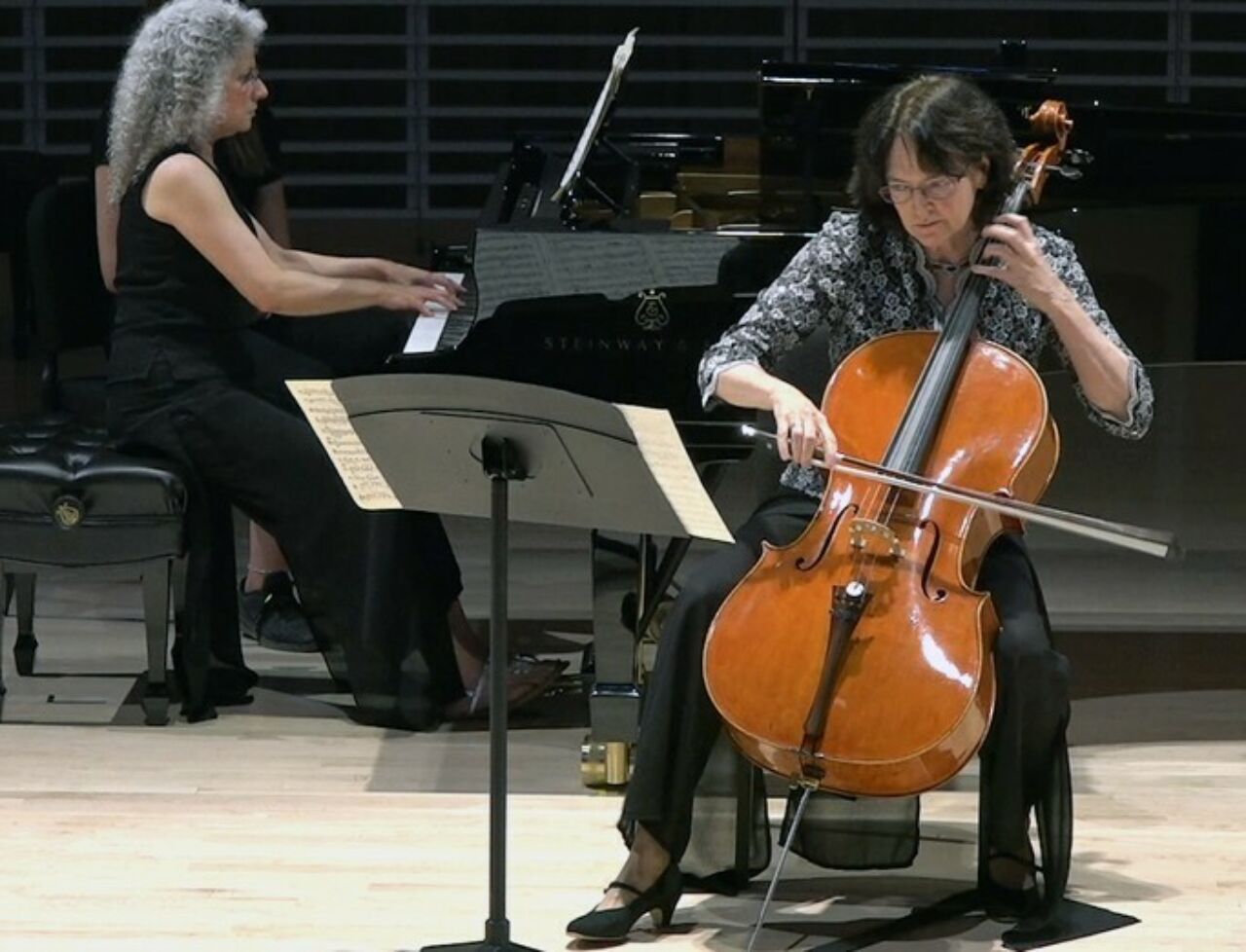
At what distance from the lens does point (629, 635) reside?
11.5 ft

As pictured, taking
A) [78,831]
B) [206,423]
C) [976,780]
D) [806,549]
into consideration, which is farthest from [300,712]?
[806,549]

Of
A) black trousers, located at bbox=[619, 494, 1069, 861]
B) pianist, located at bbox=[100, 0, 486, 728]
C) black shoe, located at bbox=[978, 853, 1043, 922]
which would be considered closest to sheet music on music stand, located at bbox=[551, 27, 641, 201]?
pianist, located at bbox=[100, 0, 486, 728]

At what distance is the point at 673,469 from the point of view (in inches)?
98.3

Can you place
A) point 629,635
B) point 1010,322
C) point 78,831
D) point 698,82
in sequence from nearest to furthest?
point 1010,322
point 78,831
point 629,635
point 698,82

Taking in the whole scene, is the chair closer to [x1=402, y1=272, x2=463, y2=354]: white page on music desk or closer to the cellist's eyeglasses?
[x1=402, y1=272, x2=463, y2=354]: white page on music desk

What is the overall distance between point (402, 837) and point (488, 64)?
607 cm

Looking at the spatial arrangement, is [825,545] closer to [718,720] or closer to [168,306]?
[718,720]

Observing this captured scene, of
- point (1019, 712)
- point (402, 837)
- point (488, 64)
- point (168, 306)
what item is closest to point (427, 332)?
point (168, 306)

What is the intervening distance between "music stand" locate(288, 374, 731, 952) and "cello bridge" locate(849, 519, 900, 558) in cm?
20

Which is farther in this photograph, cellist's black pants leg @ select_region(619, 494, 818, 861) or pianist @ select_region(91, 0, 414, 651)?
pianist @ select_region(91, 0, 414, 651)

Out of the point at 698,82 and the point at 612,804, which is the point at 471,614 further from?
the point at 698,82

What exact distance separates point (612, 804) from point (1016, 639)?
0.85 metres

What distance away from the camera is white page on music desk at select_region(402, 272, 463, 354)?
3.60 meters

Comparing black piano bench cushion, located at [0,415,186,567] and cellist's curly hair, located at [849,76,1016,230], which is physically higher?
cellist's curly hair, located at [849,76,1016,230]
